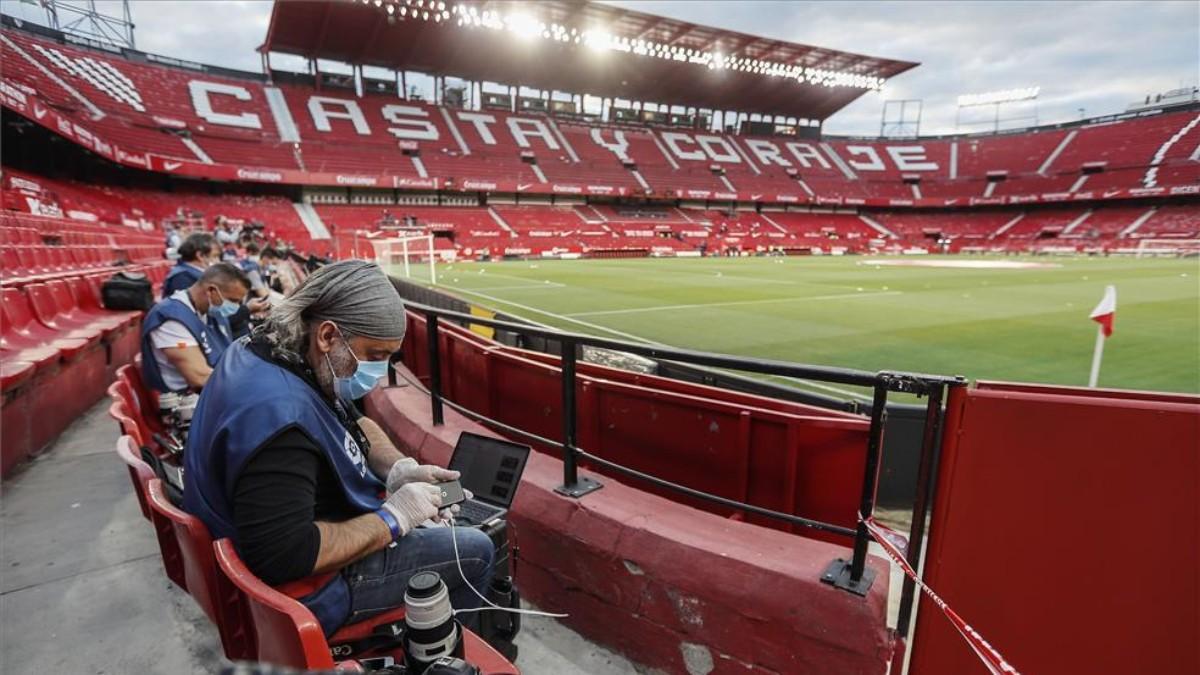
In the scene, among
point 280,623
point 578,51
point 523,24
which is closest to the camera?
point 280,623

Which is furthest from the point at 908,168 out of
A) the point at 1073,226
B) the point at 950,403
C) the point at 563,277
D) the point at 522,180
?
the point at 950,403

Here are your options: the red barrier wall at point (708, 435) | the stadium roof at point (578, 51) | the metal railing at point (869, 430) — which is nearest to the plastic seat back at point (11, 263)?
the red barrier wall at point (708, 435)

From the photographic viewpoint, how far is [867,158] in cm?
5616

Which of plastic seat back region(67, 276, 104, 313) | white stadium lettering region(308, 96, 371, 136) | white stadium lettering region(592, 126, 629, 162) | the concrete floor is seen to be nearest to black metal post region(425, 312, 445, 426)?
the concrete floor

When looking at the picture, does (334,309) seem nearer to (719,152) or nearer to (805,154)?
(719,152)

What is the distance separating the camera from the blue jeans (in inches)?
64.3

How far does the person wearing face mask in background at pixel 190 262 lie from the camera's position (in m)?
4.76

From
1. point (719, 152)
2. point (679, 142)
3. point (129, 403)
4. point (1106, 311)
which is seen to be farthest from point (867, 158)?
point (129, 403)

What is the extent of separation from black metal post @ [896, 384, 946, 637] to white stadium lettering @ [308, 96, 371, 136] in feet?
145

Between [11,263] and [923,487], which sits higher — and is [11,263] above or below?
above

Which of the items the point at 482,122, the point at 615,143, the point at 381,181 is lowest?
the point at 381,181

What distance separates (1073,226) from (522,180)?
1591 inches

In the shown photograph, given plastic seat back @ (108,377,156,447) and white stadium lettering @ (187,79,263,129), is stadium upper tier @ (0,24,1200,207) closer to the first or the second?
white stadium lettering @ (187,79,263,129)

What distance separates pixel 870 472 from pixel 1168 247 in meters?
40.9
